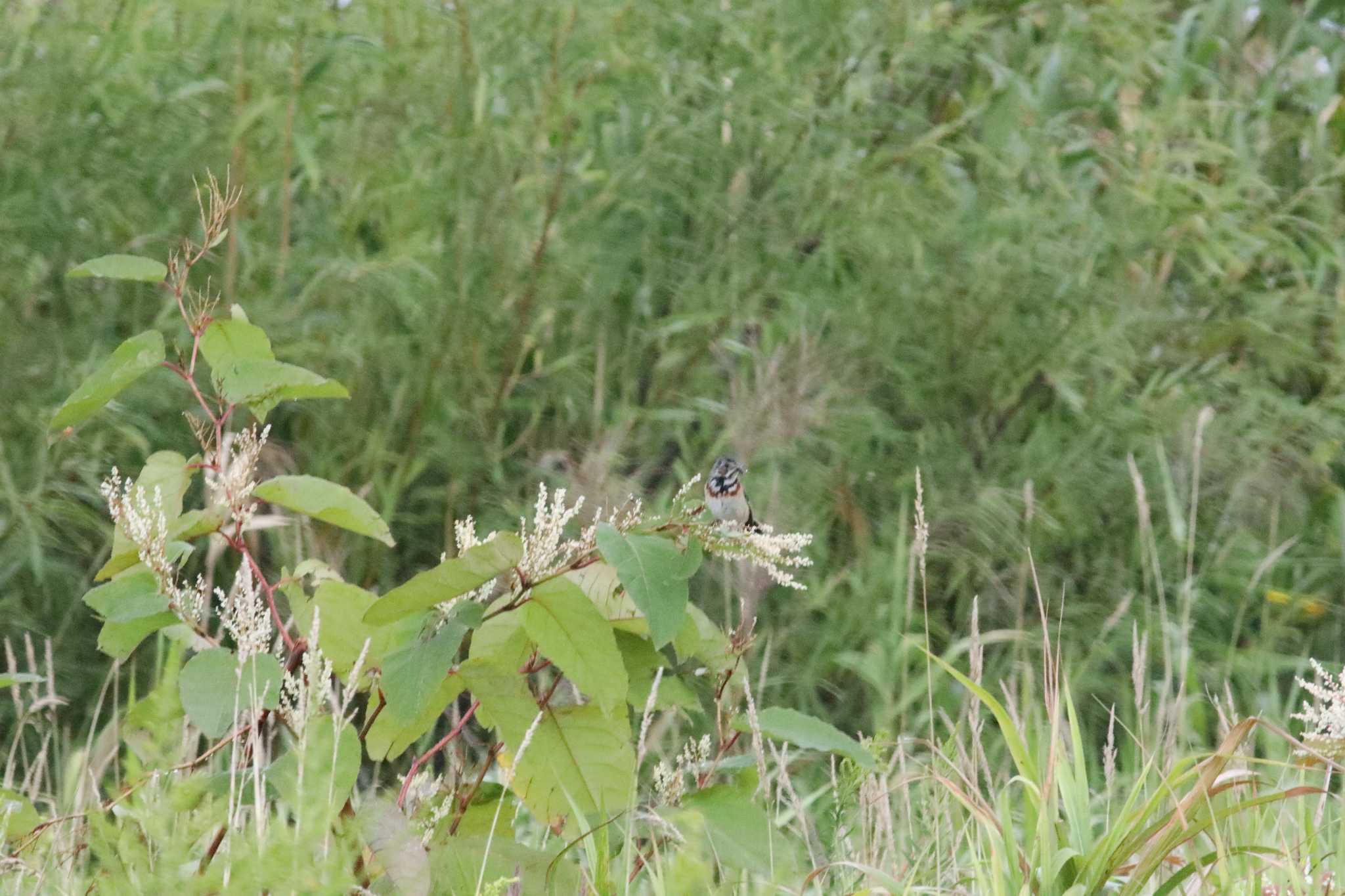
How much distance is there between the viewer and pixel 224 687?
1.85m

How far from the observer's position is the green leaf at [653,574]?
1658 mm

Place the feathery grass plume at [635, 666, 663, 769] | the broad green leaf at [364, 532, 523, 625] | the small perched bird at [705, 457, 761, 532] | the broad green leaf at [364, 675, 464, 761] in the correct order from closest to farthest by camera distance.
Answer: the broad green leaf at [364, 532, 523, 625] < the feathery grass plume at [635, 666, 663, 769] < the broad green leaf at [364, 675, 464, 761] < the small perched bird at [705, 457, 761, 532]

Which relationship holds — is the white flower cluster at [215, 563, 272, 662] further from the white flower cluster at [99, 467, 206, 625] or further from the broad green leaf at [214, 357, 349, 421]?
the broad green leaf at [214, 357, 349, 421]

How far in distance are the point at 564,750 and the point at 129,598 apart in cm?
52

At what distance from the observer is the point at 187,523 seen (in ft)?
6.57

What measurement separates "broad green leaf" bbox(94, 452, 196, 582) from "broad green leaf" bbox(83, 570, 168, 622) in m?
0.04

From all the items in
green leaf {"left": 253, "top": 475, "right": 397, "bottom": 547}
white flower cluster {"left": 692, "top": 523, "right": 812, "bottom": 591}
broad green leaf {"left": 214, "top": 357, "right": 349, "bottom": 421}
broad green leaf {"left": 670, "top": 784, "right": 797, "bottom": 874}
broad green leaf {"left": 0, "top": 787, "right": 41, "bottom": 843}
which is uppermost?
broad green leaf {"left": 214, "top": 357, "right": 349, "bottom": 421}

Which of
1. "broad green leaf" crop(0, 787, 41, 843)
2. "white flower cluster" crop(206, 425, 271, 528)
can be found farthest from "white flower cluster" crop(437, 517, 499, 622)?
"broad green leaf" crop(0, 787, 41, 843)

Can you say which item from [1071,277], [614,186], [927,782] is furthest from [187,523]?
[1071,277]

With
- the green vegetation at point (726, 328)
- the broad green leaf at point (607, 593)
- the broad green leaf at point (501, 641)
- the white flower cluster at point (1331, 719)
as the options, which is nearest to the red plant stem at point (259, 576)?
the broad green leaf at point (501, 641)

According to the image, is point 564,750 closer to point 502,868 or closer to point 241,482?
point 502,868

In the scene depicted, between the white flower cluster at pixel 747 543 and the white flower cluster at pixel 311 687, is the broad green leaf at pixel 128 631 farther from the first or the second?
the white flower cluster at pixel 747 543

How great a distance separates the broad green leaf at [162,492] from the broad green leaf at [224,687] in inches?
7.1

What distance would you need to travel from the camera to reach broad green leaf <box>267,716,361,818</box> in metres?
1.59
